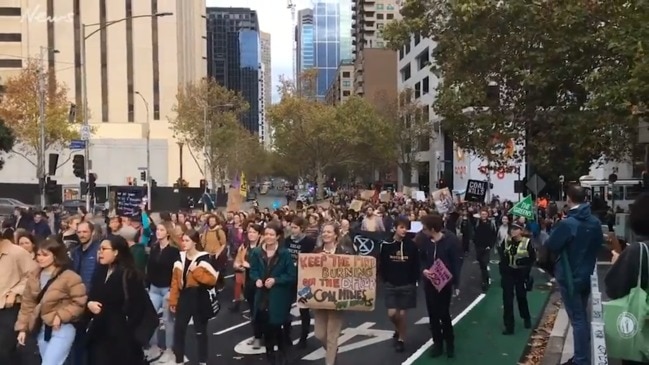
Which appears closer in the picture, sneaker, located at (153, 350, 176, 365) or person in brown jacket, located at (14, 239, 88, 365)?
person in brown jacket, located at (14, 239, 88, 365)

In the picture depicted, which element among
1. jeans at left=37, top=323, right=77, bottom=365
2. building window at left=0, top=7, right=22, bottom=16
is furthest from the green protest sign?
building window at left=0, top=7, right=22, bottom=16

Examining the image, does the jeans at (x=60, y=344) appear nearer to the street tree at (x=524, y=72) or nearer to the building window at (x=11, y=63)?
the street tree at (x=524, y=72)

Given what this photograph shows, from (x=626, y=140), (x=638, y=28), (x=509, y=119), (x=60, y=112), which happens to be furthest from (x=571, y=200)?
(x=60, y=112)

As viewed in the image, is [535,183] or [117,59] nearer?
[535,183]

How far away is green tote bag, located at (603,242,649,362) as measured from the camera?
4715 millimetres

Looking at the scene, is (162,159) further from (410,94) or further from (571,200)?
(571,200)

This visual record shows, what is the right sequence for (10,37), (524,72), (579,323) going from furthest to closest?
1. (10,37)
2. (524,72)
3. (579,323)

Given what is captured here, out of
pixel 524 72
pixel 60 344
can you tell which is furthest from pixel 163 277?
pixel 524 72

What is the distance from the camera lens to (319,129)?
56312mm

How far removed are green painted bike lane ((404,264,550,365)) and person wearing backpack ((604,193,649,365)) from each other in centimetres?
410

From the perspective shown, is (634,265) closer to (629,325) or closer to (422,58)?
(629,325)

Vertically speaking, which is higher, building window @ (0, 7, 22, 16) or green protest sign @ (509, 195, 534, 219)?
building window @ (0, 7, 22, 16)

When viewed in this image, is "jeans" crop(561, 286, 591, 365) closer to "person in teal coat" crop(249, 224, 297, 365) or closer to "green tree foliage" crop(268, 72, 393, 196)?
"person in teal coat" crop(249, 224, 297, 365)

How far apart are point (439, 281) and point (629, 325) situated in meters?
Answer: 4.20
